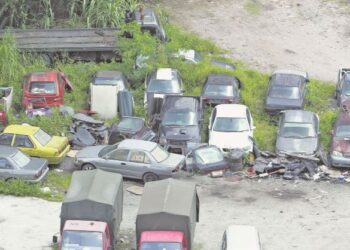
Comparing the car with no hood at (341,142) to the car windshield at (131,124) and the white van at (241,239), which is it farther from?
the white van at (241,239)

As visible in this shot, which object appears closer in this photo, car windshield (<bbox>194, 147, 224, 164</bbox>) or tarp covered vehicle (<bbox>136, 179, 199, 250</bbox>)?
tarp covered vehicle (<bbox>136, 179, 199, 250</bbox>)

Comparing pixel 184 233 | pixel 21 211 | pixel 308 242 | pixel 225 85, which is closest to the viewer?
pixel 184 233

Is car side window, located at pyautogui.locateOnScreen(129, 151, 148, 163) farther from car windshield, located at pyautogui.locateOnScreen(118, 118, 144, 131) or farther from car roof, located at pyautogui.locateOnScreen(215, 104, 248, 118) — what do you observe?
car roof, located at pyautogui.locateOnScreen(215, 104, 248, 118)

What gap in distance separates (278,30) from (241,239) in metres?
19.8

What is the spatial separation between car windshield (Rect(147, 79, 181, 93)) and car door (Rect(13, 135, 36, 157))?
565 cm

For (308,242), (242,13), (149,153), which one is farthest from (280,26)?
(308,242)

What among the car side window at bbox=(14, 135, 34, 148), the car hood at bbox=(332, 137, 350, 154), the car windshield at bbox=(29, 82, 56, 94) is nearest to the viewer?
the car side window at bbox=(14, 135, 34, 148)

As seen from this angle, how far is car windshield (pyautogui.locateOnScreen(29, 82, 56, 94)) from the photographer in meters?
31.4

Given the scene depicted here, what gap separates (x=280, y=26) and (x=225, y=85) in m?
8.86

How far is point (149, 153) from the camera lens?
26984mm

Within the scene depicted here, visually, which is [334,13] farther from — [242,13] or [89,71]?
[89,71]

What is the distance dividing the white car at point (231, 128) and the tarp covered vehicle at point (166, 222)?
7.00 meters

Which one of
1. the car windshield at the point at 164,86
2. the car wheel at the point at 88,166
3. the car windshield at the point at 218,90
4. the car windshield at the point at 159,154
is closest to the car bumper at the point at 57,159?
the car wheel at the point at 88,166

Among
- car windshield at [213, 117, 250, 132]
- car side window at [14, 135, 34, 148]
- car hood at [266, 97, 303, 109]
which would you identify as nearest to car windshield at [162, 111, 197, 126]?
car windshield at [213, 117, 250, 132]
